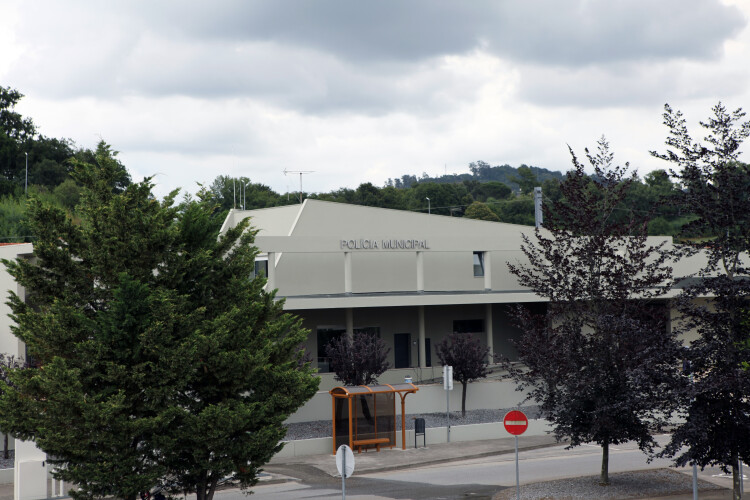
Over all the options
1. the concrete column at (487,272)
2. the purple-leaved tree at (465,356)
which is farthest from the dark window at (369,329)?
the purple-leaved tree at (465,356)

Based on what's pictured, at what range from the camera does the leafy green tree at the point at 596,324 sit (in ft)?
66.2

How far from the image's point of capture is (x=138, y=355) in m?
16.0

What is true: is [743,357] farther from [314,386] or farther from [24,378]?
[24,378]

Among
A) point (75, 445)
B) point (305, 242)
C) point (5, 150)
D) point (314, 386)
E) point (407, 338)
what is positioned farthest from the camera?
point (5, 150)

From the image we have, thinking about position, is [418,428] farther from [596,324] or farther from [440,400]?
[596,324]

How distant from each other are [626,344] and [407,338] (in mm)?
22698

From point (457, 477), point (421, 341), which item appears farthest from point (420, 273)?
point (457, 477)

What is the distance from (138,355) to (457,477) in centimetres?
1203

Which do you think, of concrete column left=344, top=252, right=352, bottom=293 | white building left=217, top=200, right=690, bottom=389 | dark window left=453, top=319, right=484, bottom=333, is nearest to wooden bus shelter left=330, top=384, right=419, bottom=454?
white building left=217, top=200, right=690, bottom=389

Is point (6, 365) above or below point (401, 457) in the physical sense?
above

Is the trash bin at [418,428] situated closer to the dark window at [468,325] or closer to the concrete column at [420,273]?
the concrete column at [420,273]

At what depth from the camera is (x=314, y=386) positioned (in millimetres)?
18484

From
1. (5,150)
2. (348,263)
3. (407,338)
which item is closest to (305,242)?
(348,263)

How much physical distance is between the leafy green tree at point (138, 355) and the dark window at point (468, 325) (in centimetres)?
2534
